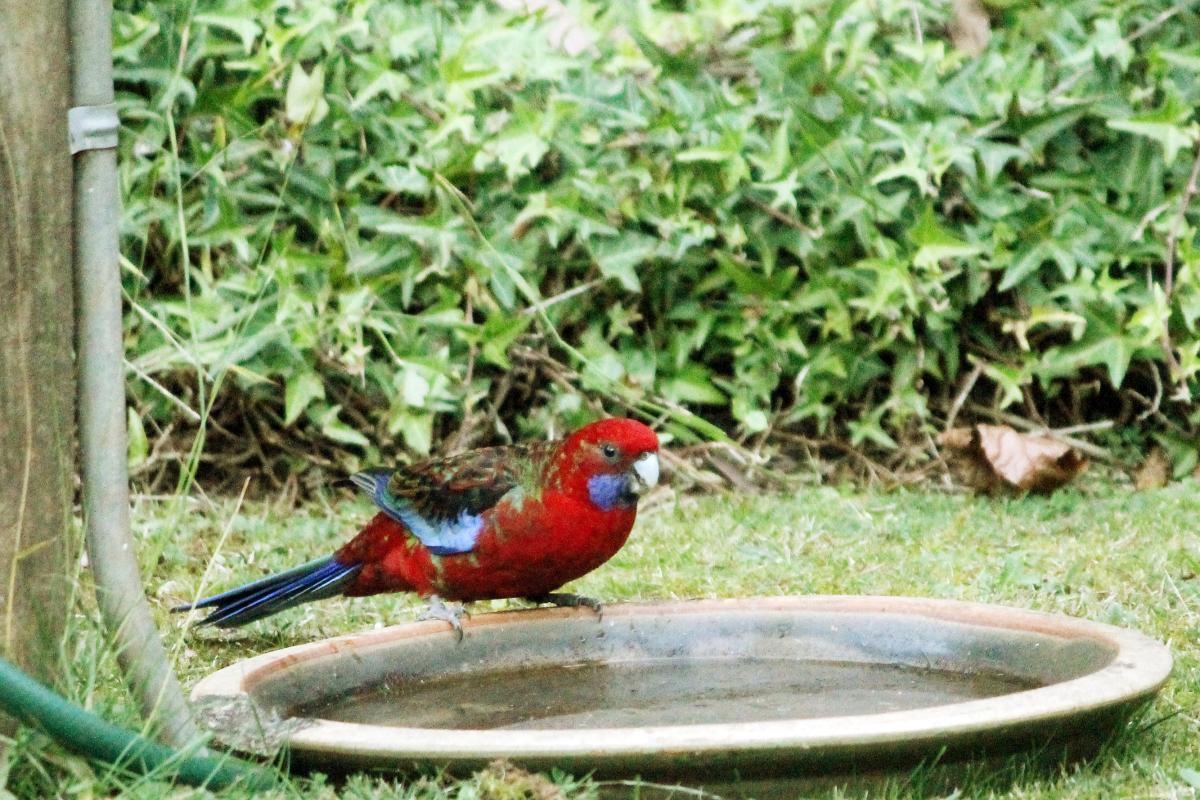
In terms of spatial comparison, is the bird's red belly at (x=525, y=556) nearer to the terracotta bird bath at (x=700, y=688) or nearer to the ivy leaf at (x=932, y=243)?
the terracotta bird bath at (x=700, y=688)

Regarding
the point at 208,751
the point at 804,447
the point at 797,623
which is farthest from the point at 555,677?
the point at 804,447

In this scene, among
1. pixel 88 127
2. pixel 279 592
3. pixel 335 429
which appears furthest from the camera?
pixel 335 429

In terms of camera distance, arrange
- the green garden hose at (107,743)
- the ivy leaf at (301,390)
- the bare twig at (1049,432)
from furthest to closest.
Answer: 1. the bare twig at (1049,432)
2. the ivy leaf at (301,390)
3. the green garden hose at (107,743)

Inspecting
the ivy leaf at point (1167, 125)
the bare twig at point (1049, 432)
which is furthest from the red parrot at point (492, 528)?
the ivy leaf at point (1167, 125)

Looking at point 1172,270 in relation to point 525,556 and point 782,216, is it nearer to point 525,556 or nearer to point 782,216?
point 782,216

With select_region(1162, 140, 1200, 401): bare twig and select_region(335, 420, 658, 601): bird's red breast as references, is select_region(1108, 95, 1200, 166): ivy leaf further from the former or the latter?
select_region(335, 420, 658, 601): bird's red breast

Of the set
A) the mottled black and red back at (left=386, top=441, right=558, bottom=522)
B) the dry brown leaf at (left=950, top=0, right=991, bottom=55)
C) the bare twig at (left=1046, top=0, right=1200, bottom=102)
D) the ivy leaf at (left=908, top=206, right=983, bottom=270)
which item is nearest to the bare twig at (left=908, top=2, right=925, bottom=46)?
the dry brown leaf at (left=950, top=0, right=991, bottom=55)

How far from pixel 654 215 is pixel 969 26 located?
4.52 ft

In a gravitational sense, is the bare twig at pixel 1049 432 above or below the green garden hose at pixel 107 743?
below

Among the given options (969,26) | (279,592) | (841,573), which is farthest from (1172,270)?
(279,592)

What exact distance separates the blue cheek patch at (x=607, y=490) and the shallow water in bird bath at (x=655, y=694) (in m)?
0.31

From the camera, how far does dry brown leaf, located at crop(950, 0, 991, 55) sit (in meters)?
5.55

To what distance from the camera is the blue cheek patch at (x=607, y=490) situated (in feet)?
10.3

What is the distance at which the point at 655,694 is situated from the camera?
2.90m
